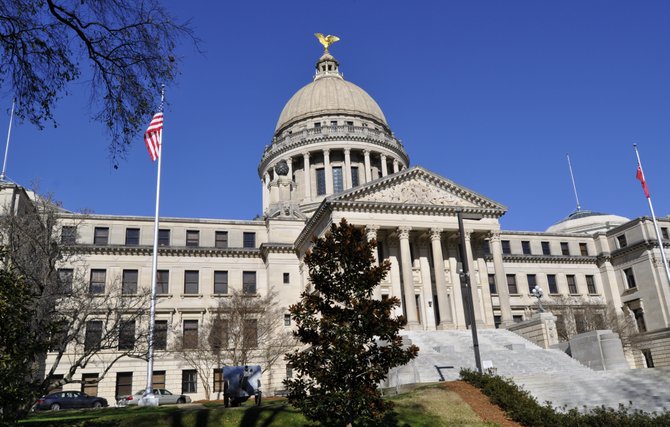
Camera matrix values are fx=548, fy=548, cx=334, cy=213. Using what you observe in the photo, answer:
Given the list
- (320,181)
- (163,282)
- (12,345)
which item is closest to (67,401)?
(163,282)

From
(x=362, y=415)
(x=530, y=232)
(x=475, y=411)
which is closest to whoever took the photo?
(x=362, y=415)

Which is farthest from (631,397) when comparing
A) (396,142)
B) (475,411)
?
(396,142)

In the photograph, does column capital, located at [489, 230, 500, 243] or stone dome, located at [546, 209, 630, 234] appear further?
stone dome, located at [546, 209, 630, 234]

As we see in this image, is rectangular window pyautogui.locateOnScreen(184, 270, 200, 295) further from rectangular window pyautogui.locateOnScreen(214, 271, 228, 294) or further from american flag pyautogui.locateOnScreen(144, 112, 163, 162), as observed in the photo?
american flag pyautogui.locateOnScreen(144, 112, 163, 162)

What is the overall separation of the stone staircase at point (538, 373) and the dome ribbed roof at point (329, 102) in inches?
1700

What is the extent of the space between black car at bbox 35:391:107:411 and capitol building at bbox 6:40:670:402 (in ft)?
25.2

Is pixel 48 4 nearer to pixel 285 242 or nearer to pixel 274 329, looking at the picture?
pixel 274 329

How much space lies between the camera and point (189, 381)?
1943 inches

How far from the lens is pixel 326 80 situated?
274 ft

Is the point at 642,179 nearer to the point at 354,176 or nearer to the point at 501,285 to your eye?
the point at 501,285

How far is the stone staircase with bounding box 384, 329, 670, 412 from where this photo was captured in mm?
25125

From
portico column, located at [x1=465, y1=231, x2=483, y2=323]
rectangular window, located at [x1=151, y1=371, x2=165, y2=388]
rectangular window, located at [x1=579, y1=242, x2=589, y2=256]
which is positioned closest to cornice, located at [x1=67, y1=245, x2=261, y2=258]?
rectangular window, located at [x1=151, y1=371, x2=165, y2=388]

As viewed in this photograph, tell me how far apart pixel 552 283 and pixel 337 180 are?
29.1m

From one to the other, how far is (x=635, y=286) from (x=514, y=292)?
13286 millimetres
